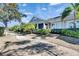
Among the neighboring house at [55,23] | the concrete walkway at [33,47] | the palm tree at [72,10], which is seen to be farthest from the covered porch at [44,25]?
the palm tree at [72,10]

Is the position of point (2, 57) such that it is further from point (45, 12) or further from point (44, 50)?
point (45, 12)

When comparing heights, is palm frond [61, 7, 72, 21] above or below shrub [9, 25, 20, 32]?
above

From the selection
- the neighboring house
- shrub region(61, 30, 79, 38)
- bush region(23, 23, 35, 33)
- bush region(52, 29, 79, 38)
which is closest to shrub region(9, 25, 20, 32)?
bush region(23, 23, 35, 33)

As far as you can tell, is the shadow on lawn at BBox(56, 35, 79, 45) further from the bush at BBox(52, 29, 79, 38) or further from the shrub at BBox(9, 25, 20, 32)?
the shrub at BBox(9, 25, 20, 32)

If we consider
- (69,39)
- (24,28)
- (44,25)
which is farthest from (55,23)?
(24,28)

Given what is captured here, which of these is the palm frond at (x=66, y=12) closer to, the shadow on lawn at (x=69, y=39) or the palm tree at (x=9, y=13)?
the shadow on lawn at (x=69, y=39)

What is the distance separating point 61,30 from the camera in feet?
10.6

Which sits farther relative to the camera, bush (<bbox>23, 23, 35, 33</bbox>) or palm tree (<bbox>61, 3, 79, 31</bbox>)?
bush (<bbox>23, 23, 35, 33</bbox>)

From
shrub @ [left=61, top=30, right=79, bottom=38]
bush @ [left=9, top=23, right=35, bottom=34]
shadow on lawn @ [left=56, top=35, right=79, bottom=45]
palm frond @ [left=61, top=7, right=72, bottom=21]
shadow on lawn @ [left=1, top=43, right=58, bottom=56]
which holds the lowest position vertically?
shadow on lawn @ [left=1, top=43, right=58, bottom=56]

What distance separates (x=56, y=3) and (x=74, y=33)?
518 mm

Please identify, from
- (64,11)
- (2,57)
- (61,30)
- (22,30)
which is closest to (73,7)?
(64,11)

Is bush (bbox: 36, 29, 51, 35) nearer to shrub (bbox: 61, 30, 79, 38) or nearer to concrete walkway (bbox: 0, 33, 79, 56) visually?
concrete walkway (bbox: 0, 33, 79, 56)

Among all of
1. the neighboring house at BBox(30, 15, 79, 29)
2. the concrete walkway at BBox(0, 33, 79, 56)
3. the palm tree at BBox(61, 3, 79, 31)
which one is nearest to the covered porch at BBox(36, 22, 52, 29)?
the neighboring house at BBox(30, 15, 79, 29)

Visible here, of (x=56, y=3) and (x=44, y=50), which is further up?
(x=56, y=3)
